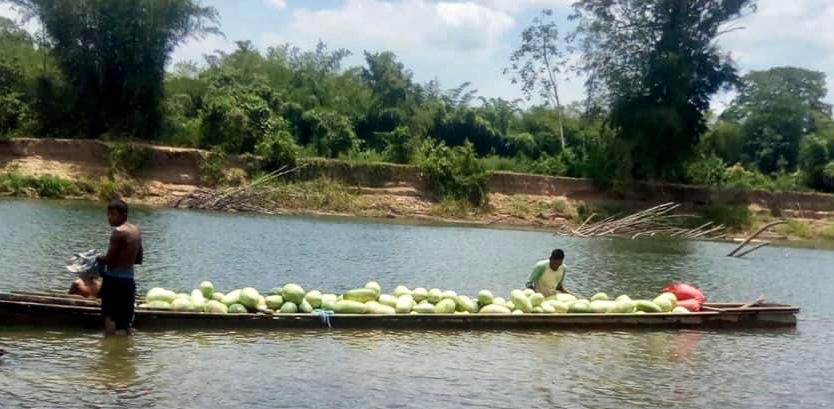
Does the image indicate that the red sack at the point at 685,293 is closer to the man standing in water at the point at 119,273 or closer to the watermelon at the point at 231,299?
the watermelon at the point at 231,299

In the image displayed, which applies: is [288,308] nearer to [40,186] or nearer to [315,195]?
[40,186]

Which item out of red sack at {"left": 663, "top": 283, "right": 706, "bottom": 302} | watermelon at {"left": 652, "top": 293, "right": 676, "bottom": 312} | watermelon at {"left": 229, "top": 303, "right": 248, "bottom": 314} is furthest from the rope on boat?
red sack at {"left": 663, "top": 283, "right": 706, "bottom": 302}

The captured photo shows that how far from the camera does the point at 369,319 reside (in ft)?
37.5

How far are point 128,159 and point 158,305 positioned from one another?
29.6m

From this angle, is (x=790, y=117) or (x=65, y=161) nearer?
(x=65, y=161)

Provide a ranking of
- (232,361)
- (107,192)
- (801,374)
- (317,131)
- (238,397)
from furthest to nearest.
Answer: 1. (317,131)
2. (107,192)
3. (801,374)
4. (232,361)
5. (238,397)

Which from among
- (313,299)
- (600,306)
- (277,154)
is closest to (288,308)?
(313,299)

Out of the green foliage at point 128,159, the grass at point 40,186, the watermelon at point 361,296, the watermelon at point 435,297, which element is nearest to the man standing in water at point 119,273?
the watermelon at point 361,296

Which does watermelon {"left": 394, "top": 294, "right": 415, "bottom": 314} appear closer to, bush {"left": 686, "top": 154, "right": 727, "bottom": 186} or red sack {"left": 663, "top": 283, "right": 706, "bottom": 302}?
red sack {"left": 663, "top": 283, "right": 706, "bottom": 302}

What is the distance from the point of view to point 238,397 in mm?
8195

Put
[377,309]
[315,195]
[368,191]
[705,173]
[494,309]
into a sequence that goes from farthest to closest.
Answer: [705,173] < [368,191] < [315,195] < [494,309] < [377,309]

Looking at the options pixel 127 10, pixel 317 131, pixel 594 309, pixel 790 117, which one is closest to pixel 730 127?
pixel 790 117

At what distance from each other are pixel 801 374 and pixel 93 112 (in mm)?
37490

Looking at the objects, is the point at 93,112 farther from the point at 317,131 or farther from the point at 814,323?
the point at 814,323
